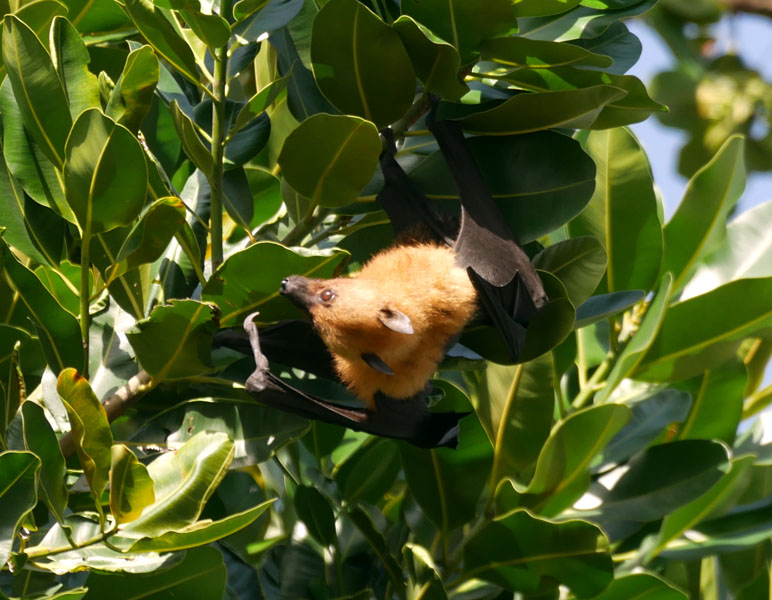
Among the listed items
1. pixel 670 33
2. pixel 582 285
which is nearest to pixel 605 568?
pixel 582 285

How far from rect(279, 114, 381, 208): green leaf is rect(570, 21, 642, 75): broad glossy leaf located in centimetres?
68

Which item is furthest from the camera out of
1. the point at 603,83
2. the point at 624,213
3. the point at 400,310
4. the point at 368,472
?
the point at 368,472

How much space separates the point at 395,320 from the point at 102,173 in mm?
746

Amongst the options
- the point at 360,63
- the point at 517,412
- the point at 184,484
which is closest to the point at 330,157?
the point at 360,63

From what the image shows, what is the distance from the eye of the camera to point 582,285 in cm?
236

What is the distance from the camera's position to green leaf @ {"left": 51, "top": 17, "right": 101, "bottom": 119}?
2.03m

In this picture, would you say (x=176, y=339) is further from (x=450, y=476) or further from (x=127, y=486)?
(x=450, y=476)

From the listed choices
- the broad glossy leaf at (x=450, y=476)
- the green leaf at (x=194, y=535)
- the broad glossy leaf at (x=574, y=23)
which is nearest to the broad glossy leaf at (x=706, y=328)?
the broad glossy leaf at (x=450, y=476)

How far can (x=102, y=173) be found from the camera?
1.94 metres

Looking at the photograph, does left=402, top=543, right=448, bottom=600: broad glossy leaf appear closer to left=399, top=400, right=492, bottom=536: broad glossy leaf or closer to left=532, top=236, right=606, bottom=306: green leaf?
left=399, top=400, right=492, bottom=536: broad glossy leaf

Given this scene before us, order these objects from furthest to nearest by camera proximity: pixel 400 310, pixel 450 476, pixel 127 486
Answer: pixel 450 476, pixel 400 310, pixel 127 486

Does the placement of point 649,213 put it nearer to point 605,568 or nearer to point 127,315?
point 605,568

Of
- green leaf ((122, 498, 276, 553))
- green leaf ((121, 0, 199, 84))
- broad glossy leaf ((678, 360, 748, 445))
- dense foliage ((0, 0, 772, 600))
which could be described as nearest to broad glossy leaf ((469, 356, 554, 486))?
dense foliage ((0, 0, 772, 600))

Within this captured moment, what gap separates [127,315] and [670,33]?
3.05 metres
